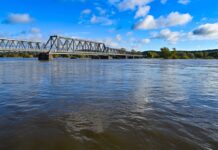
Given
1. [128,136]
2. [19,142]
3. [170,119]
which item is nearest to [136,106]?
[170,119]

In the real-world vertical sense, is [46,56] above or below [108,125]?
above

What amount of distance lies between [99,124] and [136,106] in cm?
369

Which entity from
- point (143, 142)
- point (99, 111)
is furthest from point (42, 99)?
point (143, 142)

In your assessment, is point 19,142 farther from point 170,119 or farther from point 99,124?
point 170,119

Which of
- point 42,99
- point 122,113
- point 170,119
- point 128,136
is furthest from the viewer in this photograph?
point 42,99

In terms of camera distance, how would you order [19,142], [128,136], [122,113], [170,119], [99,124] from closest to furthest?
[19,142] < [128,136] < [99,124] < [170,119] < [122,113]

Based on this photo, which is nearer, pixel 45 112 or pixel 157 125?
pixel 157 125

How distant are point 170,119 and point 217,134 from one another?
2.07 metres

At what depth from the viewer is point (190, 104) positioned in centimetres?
1296

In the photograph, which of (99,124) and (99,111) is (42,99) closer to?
(99,111)

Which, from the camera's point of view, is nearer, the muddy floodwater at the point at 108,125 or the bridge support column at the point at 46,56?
the muddy floodwater at the point at 108,125

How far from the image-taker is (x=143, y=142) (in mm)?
7488

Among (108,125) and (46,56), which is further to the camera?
(46,56)

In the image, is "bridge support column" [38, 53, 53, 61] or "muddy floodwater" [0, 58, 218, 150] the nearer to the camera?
"muddy floodwater" [0, 58, 218, 150]
